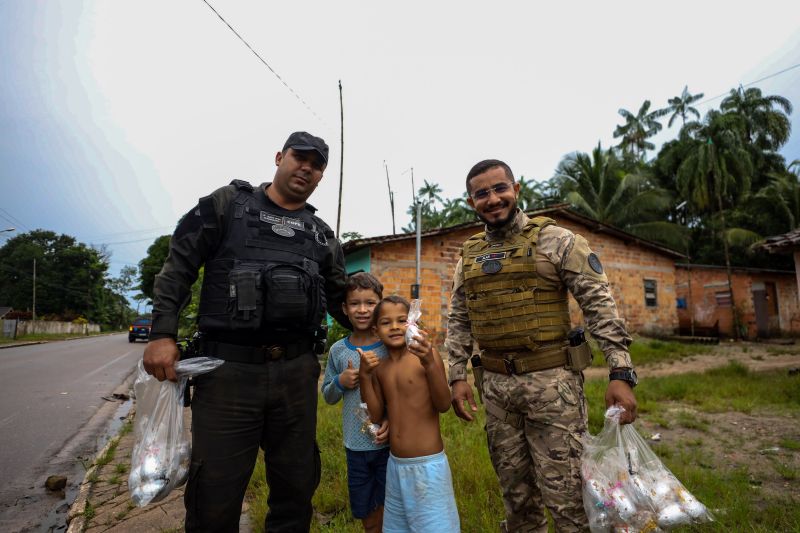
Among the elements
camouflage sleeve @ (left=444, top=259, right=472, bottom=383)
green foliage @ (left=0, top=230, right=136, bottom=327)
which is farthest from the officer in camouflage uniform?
green foliage @ (left=0, top=230, right=136, bottom=327)

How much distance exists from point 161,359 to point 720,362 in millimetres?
12245

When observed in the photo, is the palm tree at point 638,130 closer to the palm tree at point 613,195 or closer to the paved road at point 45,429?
the palm tree at point 613,195

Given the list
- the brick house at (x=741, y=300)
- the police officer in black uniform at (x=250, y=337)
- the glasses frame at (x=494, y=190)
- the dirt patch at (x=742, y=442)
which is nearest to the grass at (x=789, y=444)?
the dirt patch at (x=742, y=442)

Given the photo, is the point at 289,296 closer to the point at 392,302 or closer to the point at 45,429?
the point at 392,302

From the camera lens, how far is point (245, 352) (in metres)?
1.99

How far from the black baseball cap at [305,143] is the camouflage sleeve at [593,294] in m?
1.20

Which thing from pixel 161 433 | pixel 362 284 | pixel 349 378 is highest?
pixel 362 284

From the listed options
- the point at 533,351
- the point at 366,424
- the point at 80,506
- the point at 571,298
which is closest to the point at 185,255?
the point at 366,424

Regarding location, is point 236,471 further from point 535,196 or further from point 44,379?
point 535,196

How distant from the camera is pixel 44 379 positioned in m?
9.30

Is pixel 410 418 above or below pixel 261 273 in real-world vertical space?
below

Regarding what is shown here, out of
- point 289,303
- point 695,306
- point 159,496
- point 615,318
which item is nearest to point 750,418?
point 615,318

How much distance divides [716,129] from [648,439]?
77.6 feet

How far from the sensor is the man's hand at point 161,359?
1869mm
